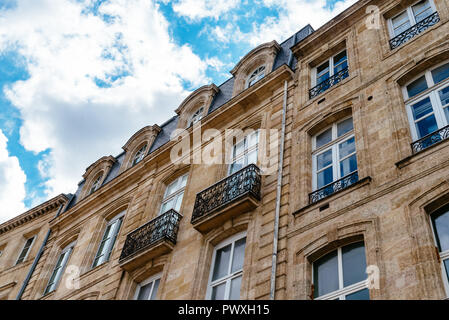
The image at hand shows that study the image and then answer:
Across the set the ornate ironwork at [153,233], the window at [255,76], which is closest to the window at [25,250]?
the ornate ironwork at [153,233]

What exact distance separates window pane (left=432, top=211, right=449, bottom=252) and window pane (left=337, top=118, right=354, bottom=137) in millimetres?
3575

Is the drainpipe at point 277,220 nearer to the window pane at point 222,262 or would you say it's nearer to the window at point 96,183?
the window pane at point 222,262

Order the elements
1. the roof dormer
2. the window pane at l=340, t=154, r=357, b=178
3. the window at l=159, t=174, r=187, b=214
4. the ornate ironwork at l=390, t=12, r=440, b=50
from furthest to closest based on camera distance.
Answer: the roof dormer, the window at l=159, t=174, r=187, b=214, the ornate ironwork at l=390, t=12, r=440, b=50, the window pane at l=340, t=154, r=357, b=178

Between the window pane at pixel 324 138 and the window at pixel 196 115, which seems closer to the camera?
the window pane at pixel 324 138

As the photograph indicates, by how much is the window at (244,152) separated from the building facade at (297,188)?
1.5 inches

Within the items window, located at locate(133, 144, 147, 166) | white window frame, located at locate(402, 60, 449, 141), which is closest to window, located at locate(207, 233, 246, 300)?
white window frame, located at locate(402, 60, 449, 141)

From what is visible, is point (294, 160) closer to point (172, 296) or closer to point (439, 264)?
Answer: point (172, 296)

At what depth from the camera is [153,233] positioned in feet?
41.8

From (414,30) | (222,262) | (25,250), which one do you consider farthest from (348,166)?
(25,250)

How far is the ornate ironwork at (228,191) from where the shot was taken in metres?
11.0

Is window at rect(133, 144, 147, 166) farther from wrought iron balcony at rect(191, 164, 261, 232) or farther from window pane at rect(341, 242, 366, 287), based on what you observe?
window pane at rect(341, 242, 366, 287)

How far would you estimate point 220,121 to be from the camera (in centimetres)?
1484

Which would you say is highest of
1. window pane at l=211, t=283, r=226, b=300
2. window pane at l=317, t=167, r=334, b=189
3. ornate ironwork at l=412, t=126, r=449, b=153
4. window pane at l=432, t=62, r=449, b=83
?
window pane at l=432, t=62, r=449, b=83

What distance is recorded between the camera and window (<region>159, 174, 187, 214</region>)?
14188 mm
